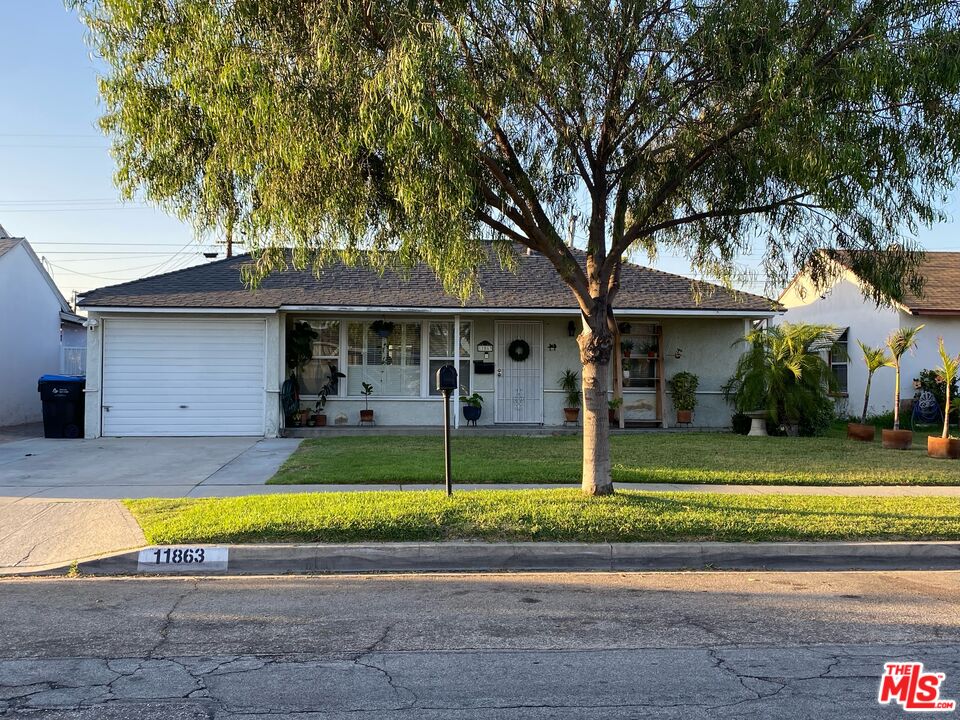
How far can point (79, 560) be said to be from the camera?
7.34 metres

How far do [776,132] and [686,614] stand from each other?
4649mm

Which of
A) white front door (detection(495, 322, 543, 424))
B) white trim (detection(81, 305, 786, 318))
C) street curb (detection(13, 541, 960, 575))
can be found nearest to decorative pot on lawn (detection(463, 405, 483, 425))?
white front door (detection(495, 322, 543, 424))

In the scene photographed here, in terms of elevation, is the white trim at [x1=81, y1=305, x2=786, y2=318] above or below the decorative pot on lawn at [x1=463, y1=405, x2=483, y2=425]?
above

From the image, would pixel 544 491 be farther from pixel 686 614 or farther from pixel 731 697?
pixel 731 697

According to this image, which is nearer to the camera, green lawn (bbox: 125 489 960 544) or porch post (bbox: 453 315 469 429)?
green lawn (bbox: 125 489 960 544)

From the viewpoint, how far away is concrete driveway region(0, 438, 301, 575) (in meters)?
7.91

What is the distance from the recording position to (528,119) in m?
9.30

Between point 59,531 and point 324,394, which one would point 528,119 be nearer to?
point 59,531

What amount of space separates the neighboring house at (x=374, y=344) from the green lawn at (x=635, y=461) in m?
2.14

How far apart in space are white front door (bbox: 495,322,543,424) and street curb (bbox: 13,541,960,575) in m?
10.8

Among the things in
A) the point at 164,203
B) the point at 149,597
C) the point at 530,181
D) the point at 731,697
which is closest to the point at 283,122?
the point at 164,203

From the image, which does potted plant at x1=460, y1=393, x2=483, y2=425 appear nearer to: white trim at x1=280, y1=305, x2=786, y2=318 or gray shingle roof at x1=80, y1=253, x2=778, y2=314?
white trim at x1=280, y1=305, x2=786, y2=318

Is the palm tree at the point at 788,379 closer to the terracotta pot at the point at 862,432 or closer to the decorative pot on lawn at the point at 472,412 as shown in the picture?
the terracotta pot at the point at 862,432

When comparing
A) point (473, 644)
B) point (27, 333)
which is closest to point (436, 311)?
point (473, 644)
